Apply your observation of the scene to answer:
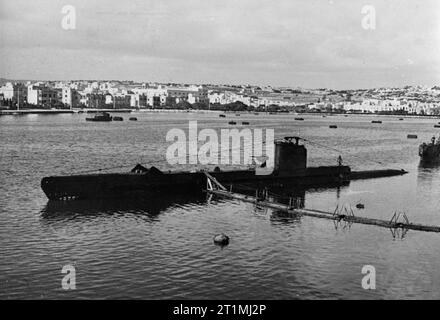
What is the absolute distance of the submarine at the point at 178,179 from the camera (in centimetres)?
3756

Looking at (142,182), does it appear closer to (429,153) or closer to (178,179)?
(178,179)

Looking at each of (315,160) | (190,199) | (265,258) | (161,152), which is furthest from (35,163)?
(265,258)

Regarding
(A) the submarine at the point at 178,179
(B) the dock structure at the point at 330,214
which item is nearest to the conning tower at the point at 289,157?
(A) the submarine at the point at 178,179

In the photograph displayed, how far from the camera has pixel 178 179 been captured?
42156 mm

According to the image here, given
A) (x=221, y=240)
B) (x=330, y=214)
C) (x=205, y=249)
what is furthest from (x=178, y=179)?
(x=205, y=249)

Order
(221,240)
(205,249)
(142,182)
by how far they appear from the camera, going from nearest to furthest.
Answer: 1. (205,249)
2. (221,240)
3. (142,182)

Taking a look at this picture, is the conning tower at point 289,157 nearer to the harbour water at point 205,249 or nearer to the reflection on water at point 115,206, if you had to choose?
the harbour water at point 205,249

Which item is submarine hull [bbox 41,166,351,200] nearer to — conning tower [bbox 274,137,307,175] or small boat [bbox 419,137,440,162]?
conning tower [bbox 274,137,307,175]

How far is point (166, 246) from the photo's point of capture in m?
26.3

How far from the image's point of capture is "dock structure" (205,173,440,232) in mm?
30375

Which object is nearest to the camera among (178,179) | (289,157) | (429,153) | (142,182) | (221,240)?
(221,240)

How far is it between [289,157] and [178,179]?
11292 mm

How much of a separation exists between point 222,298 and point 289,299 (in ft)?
8.53

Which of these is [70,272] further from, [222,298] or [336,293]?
[336,293]
